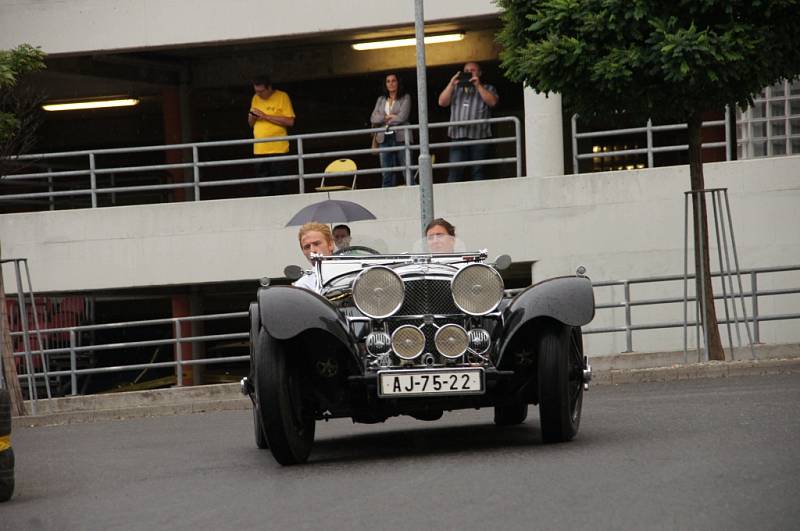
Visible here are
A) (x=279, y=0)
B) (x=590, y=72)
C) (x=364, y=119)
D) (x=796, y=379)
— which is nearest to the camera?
(x=796, y=379)

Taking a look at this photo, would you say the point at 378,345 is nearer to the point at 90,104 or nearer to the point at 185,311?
the point at 185,311

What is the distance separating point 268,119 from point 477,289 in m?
14.2

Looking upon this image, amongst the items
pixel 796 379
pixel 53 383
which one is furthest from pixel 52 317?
pixel 796 379

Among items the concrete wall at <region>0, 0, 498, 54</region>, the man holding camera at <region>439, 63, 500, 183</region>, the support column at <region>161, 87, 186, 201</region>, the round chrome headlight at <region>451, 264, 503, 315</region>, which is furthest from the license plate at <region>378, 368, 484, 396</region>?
the support column at <region>161, 87, 186, 201</region>

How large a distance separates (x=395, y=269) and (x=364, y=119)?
24674 mm

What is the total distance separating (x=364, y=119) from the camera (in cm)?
3438

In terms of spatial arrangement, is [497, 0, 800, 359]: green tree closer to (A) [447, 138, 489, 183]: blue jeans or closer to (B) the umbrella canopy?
(B) the umbrella canopy

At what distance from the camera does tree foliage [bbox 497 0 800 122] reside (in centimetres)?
1500

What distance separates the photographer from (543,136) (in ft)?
76.8

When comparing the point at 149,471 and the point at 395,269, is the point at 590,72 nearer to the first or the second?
the point at 395,269

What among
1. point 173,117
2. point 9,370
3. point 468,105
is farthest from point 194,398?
point 173,117

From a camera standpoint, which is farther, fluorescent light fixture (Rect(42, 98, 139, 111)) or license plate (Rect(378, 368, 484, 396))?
fluorescent light fixture (Rect(42, 98, 139, 111))

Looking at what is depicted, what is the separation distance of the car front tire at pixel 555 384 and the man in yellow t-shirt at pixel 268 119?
559 inches

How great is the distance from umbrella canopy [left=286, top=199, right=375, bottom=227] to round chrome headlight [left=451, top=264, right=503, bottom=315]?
314 inches
